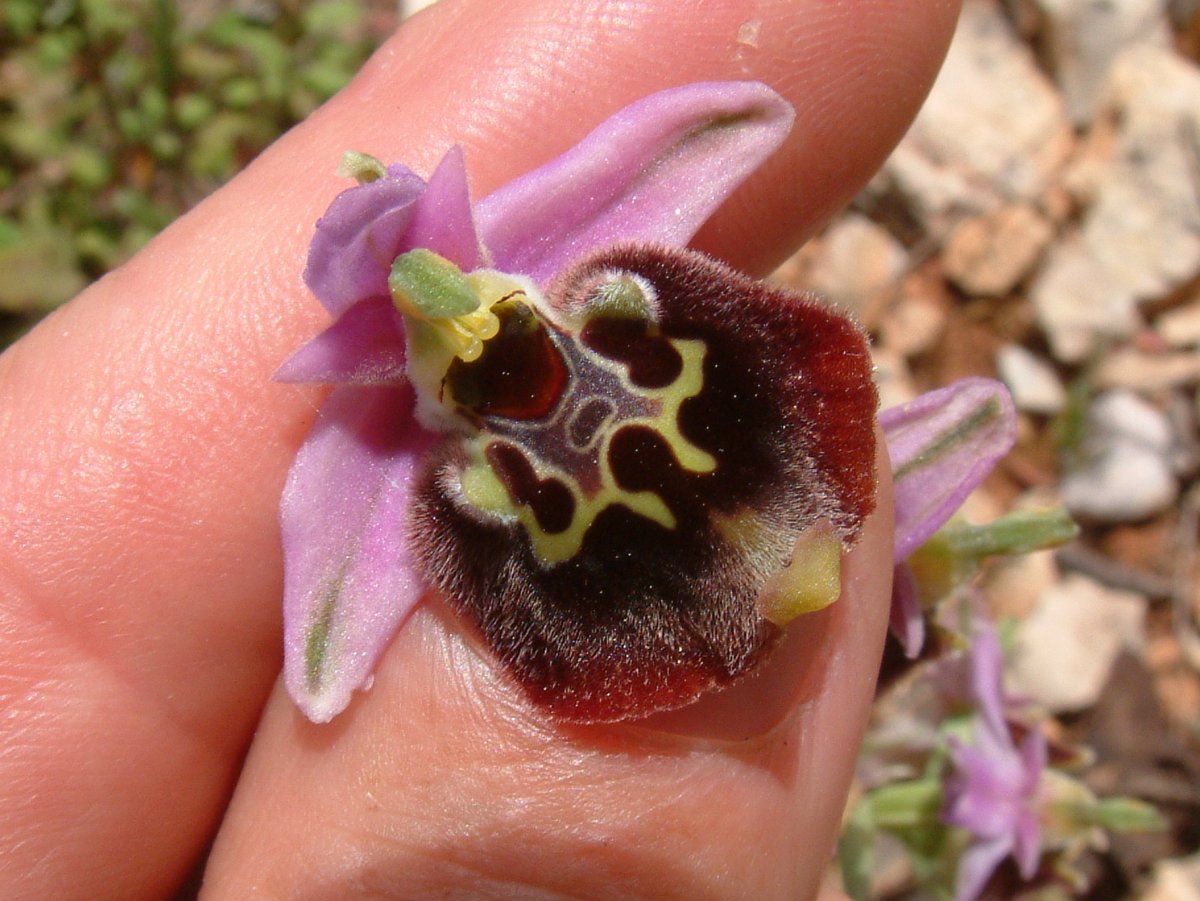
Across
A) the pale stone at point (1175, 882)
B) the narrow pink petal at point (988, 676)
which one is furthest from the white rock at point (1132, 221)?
the narrow pink petal at point (988, 676)

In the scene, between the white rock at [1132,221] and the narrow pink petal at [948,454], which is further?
the white rock at [1132,221]

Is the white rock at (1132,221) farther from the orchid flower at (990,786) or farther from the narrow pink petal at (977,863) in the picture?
the narrow pink petal at (977,863)

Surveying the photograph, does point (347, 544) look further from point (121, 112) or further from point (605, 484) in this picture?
point (121, 112)

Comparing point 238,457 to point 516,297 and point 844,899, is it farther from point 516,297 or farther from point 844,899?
point 844,899

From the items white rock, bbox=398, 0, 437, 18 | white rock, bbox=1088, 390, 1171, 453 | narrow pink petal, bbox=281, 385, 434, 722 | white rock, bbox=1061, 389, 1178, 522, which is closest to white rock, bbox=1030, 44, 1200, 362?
white rock, bbox=1088, 390, 1171, 453

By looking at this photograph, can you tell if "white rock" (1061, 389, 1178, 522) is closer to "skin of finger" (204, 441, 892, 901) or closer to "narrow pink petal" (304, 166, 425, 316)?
"skin of finger" (204, 441, 892, 901)

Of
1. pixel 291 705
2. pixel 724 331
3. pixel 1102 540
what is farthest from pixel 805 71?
pixel 1102 540

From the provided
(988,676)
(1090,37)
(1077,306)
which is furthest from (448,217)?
(1090,37)
